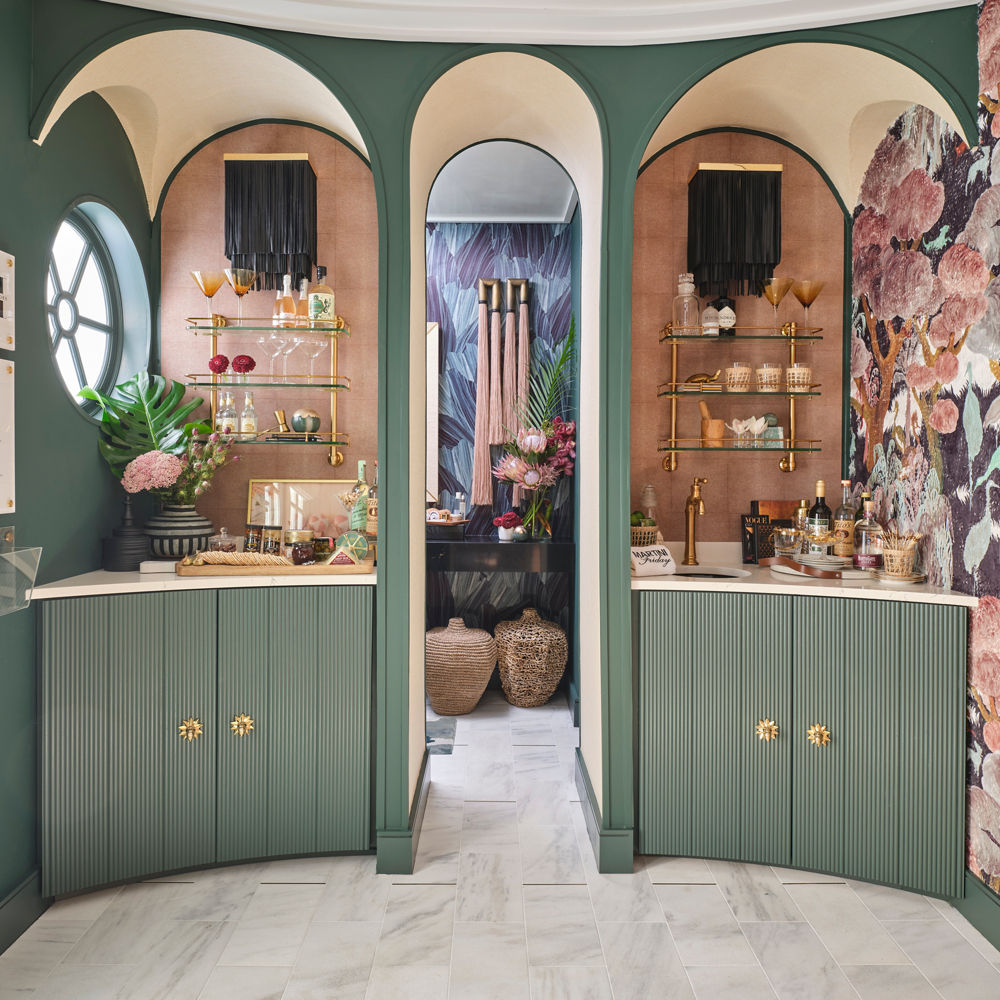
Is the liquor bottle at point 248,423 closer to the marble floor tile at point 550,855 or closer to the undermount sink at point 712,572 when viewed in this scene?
the undermount sink at point 712,572

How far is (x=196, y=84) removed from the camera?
2652 mm

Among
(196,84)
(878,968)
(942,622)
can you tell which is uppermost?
(196,84)

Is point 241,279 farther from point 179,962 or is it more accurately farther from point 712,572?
point 179,962

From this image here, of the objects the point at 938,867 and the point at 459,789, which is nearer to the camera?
the point at 938,867

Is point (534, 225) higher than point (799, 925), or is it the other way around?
point (534, 225)

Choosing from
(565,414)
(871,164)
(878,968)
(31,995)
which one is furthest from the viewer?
(565,414)

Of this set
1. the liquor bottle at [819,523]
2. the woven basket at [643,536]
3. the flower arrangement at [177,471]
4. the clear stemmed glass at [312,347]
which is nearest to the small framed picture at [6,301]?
the flower arrangement at [177,471]

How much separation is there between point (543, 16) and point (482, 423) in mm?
2408

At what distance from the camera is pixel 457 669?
13.3 feet

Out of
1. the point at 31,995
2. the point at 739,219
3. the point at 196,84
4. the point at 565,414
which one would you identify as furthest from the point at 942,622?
the point at 196,84

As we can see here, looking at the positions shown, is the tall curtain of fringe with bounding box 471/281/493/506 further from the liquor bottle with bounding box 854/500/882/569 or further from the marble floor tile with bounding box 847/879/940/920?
the marble floor tile with bounding box 847/879/940/920

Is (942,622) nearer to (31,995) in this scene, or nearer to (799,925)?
(799,925)

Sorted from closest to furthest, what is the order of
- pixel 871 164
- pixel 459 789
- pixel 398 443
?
pixel 398 443 → pixel 871 164 → pixel 459 789

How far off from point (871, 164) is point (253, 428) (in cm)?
265
